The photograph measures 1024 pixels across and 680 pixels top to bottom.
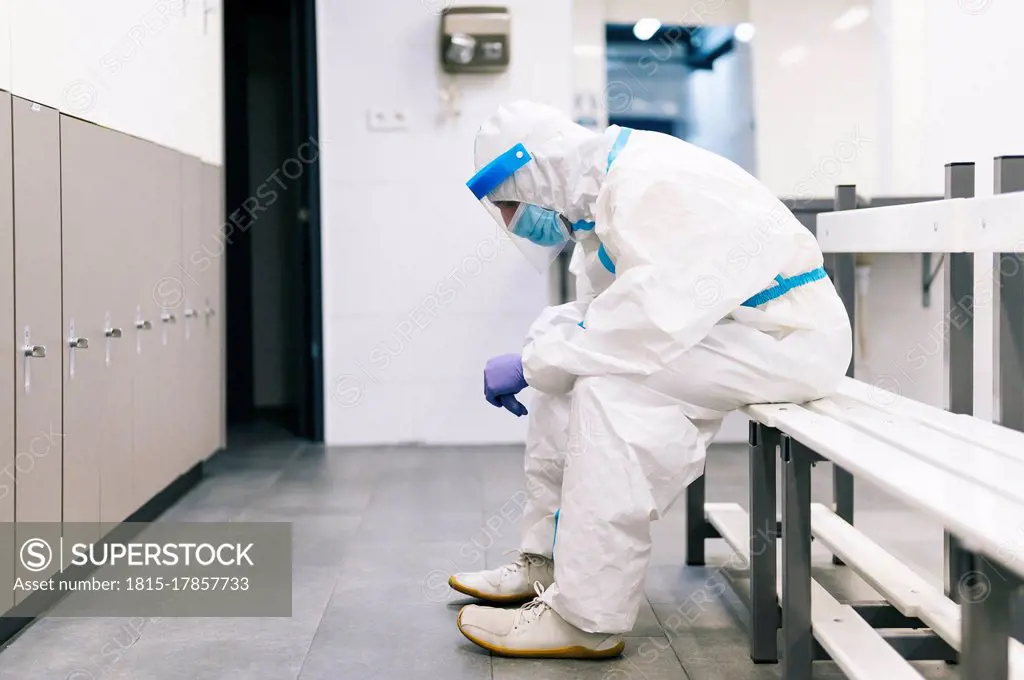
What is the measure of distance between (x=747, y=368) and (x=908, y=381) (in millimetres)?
2741

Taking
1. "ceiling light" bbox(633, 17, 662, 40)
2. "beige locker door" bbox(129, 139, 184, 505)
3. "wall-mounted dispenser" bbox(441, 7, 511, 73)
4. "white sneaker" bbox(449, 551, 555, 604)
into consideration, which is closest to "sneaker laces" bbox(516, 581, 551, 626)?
"white sneaker" bbox(449, 551, 555, 604)

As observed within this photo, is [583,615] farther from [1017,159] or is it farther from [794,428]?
[1017,159]

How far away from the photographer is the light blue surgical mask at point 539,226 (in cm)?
217

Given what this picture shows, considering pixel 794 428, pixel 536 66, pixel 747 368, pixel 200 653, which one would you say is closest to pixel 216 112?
pixel 536 66

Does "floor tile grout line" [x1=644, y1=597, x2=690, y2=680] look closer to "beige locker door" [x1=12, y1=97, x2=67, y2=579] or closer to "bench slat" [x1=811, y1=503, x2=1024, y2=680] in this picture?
"bench slat" [x1=811, y1=503, x2=1024, y2=680]

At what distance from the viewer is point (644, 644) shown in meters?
2.06

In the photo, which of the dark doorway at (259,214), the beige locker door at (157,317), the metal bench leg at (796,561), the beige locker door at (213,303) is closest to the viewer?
the metal bench leg at (796,561)

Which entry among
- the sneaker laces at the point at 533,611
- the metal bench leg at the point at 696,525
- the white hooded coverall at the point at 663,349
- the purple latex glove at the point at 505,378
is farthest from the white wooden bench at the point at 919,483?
the purple latex glove at the point at 505,378

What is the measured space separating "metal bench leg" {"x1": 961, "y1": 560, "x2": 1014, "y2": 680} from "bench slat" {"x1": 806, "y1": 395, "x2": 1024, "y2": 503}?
14 centimetres

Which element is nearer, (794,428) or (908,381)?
(794,428)

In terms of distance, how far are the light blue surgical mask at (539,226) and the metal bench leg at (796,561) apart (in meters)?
0.71

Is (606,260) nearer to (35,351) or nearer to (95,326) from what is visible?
(35,351)

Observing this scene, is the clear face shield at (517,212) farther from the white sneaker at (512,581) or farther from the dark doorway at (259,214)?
the dark doorway at (259,214)

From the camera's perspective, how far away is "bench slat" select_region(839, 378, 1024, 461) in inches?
61.7
